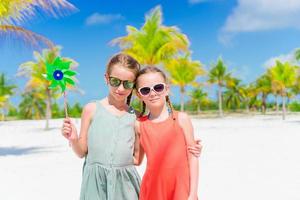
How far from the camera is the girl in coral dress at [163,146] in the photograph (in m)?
2.71

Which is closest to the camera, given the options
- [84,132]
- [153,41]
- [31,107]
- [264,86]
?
[84,132]

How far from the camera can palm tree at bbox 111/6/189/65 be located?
26500 mm

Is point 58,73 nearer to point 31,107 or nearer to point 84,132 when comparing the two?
point 84,132

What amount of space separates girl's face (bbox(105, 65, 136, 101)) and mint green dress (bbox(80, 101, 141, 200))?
5.4 inches

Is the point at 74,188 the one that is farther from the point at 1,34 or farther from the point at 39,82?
the point at 39,82

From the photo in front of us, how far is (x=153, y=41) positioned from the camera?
26828mm

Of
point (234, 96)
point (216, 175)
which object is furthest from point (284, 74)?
point (216, 175)

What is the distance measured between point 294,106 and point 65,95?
59328 mm

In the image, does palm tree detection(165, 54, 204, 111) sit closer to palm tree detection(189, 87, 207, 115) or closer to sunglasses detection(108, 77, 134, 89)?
palm tree detection(189, 87, 207, 115)

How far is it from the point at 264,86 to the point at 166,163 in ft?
188

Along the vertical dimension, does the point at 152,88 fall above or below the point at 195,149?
above

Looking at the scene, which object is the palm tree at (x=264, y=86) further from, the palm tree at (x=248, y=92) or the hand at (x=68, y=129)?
the hand at (x=68, y=129)

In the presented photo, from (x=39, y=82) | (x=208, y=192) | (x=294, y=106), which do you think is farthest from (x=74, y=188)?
(x=294, y=106)

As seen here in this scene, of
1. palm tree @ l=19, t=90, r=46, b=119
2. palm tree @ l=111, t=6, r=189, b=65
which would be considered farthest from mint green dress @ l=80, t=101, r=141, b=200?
palm tree @ l=19, t=90, r=46, b=119
